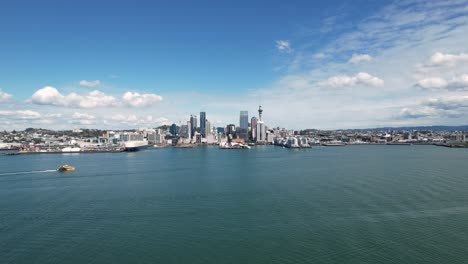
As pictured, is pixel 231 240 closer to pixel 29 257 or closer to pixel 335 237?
pixel 335 237

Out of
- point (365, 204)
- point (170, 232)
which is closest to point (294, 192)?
point (365, 204)

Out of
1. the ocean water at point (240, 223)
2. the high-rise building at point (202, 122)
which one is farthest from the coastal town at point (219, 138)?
the ocean water at point (240, 223)

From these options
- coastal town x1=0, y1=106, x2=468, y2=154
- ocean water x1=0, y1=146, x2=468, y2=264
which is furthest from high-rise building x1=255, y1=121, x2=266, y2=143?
ocean water x1=0, y1=146, x2=468, y2=264

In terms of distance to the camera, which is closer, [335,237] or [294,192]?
[335,237]

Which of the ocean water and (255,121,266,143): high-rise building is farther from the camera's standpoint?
(255,121,266,143): high-rise building

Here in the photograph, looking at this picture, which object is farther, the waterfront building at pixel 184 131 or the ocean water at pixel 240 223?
the waterfront building at pixel 184 131

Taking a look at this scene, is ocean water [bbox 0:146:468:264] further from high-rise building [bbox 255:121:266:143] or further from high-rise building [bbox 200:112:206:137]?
high-rise building [bbox 200:112:206:137]

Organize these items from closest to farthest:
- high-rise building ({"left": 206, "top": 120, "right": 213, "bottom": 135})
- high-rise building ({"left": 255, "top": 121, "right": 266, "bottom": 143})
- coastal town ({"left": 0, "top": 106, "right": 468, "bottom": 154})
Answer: coastal town ({"left": 0, "top": 106, "right": 468, "bottom": 154}), high-rise building ({"left": 255, "top": 121, "right": 266, "bottom": 143}), high-rise building ({"left": 206, "top": 120, "right": 213, "bottom": 135})

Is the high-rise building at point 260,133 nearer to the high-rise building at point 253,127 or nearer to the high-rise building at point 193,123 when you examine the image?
the high-rise building at point 253,127

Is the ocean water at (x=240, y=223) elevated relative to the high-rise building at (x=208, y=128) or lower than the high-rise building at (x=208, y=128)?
lower

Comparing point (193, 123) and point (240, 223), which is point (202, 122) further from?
point (240, 223)

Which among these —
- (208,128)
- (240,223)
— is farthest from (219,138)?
(240,223)
